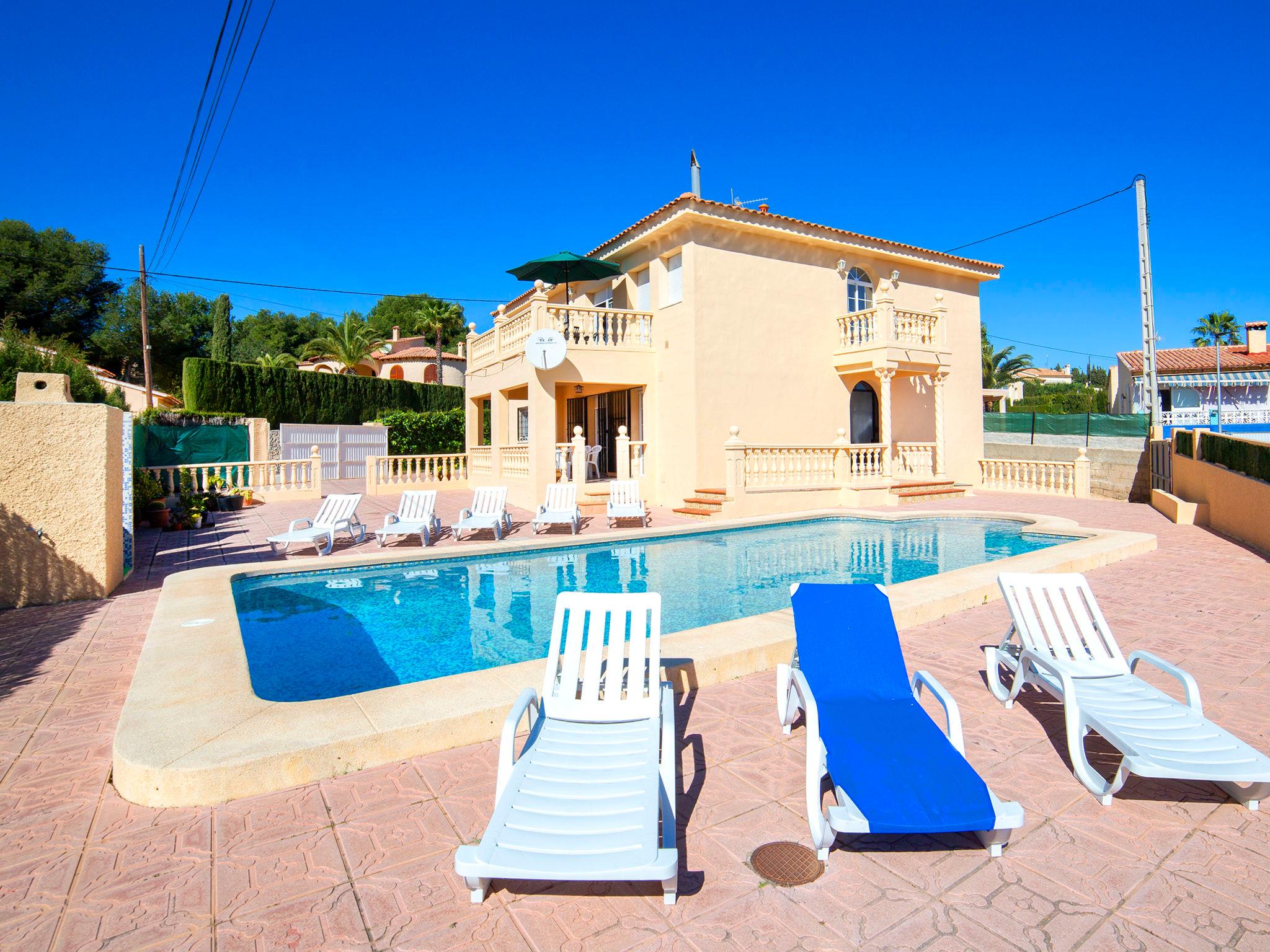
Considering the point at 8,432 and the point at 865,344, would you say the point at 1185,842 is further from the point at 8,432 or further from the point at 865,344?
the point at 865,344

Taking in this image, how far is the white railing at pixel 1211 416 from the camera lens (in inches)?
1281

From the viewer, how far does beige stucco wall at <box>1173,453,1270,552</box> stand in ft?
32.5

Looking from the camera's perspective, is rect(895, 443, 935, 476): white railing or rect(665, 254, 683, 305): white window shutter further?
rect(895, 443, 935, 476): white railing

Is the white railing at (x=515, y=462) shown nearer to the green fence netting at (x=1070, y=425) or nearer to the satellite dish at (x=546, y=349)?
the satellite dish at (x=546, y=349)

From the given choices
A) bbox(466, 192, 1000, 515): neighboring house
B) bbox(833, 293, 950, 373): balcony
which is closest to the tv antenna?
bbox(466, 192, 1000, 515): neighboring house

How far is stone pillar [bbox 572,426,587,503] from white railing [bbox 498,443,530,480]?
3.72ft

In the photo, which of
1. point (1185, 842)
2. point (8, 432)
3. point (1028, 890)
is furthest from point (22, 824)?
point (8, 432)

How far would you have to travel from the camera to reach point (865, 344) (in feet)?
Result: 57.8

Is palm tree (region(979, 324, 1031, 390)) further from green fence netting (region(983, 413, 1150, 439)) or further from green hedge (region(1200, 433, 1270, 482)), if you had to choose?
green hedge (region(1200, 433, 1270, 482))

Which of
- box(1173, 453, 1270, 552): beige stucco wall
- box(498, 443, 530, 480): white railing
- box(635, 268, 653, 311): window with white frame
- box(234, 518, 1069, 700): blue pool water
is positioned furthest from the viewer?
box(635, 268, 653, 311): window with white frame

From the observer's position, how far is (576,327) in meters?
16.2

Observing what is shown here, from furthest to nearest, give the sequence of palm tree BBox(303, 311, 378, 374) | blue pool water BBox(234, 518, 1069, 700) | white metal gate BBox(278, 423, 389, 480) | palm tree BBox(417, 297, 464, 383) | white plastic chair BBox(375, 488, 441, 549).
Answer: palm tree BBox(417, 297, 464, 383) → palm tree BBox(303, 311, 378, 374) → white metal gate BBox(278, 423, 389, 480) → white plastic chair BBox(375, 488, 441, 549) → blue pool water BBox(234, 518, 1069, 700)

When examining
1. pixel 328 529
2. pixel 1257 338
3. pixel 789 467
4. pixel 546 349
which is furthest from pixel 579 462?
pixel 1257 338

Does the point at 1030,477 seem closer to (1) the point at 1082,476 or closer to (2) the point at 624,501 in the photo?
(1) the point at 1082,476
